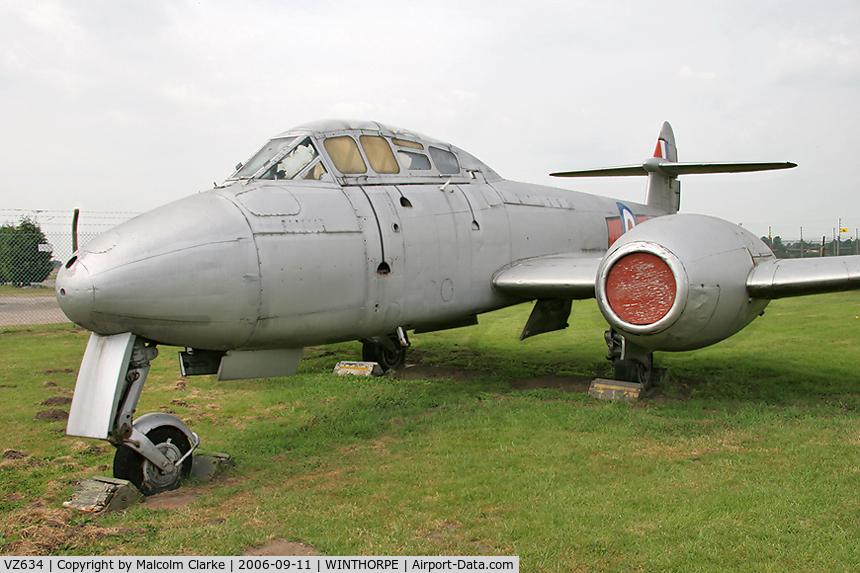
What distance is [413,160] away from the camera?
6.89 metres

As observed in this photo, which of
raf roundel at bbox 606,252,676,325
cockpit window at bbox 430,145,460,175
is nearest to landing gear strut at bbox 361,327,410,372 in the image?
cockpit window at bbox 430,145,460,175

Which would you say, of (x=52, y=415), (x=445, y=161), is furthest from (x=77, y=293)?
(x=445, y=161)

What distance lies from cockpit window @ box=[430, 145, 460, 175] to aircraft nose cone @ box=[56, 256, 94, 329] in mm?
4031

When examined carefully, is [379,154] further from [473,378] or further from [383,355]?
[383,355]

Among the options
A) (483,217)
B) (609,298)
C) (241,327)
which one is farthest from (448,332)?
(241,327)

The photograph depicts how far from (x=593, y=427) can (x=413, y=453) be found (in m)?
1.62

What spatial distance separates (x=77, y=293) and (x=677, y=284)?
15.0ft

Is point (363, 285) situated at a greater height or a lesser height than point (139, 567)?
greater

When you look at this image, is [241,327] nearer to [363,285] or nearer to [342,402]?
[363,285]

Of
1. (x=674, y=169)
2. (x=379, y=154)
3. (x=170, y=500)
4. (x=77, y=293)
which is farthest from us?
(x=674, y=169)

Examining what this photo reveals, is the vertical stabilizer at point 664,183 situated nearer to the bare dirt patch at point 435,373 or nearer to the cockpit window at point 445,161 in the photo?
the bare dirt patch at point 435,373

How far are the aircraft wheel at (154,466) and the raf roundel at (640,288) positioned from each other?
3.79 m

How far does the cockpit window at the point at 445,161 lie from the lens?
23.7 ft

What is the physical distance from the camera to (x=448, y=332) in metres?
13.4
